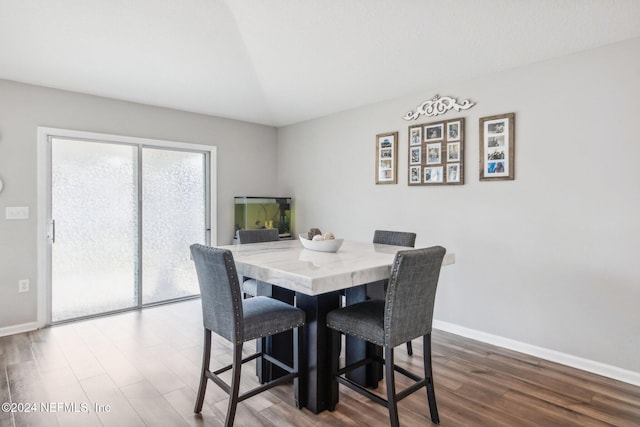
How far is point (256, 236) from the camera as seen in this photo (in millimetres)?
3365

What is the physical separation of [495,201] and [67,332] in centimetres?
406

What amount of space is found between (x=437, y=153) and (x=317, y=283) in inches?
94.8

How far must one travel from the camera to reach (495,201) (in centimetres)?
320

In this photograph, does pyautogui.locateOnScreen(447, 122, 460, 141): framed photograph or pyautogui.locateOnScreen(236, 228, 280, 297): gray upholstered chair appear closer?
pyautogui.locateOnScreen(236, 228, 280, 297): gray upholstered chair

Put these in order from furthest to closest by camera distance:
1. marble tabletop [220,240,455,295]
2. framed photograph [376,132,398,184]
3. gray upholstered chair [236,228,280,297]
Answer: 1. framed photograph [376,132,398,184]
2. gray upholstered chair [236,228,280,297]
3. marble tabletop [220,240,455,295]

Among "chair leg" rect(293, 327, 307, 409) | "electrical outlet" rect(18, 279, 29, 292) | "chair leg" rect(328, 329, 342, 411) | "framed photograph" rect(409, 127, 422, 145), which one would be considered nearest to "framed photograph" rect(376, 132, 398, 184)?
"framed photograph" rect(409, 127, 422, 145)

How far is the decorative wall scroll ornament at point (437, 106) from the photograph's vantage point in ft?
11.1

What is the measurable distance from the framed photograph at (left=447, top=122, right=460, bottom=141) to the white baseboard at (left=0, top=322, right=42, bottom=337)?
432cm

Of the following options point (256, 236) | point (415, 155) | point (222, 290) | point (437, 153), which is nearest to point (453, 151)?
point (437, 153)

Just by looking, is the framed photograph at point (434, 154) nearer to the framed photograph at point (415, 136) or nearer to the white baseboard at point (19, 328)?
the framed photograph at point (415, 136)

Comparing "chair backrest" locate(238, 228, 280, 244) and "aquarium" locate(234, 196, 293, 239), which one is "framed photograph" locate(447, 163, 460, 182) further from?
"aquarium" locate(234, 196, 293, 239)

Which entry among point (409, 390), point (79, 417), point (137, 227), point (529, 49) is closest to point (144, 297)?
point (137, 227)

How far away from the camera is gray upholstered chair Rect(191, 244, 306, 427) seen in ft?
6.14

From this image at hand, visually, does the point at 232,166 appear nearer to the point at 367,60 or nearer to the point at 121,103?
the point at 121,103
